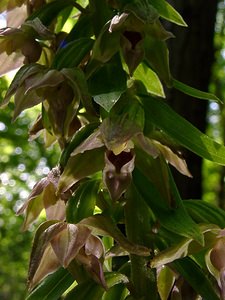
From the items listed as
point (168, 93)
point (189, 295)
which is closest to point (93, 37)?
point (189, 295)

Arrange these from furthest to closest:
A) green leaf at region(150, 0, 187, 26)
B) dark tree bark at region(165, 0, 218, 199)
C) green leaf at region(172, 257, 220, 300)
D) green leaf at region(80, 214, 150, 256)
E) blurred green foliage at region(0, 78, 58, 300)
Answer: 1. blurred green foliage at region(0, 78, 58, 300)
2. dark tree bark at region(165, 0, 218, 199)
3. green leaf at region(150, 0, 187, 26)
4. green leaf at region(172, 257, 220, 300)
5. green leaf at region(80, 214, 150, 256)

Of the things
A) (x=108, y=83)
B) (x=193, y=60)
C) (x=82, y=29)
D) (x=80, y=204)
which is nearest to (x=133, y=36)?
(x=108, y=83)

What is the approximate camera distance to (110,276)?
1.38 meters

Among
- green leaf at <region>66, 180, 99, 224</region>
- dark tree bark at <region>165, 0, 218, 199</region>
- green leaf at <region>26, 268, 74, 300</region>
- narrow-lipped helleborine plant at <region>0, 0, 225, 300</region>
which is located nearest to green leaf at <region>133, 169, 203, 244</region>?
narrow-lipped helleborine plant at <region>0, 0, 225, 300</region>

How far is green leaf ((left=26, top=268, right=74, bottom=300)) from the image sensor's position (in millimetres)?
1438

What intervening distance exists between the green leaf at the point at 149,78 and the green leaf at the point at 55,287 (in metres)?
0.49

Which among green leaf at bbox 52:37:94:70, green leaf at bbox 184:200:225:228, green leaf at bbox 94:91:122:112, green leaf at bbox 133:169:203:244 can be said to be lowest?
green leaf at bbox 184:200:225:228

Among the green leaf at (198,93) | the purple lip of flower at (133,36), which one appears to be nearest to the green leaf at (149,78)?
the green leaf at (198,93)

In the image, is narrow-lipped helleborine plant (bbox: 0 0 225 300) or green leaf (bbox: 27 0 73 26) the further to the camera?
green leaf (bbox: 27 0 73 26)

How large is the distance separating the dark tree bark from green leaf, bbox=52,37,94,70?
143cm

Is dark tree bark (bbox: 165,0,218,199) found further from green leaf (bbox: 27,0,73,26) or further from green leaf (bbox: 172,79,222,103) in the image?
green leaf (bbox: 27,0,73,26)

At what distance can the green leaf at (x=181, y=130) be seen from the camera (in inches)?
55.5

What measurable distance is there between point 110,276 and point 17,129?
5812mm

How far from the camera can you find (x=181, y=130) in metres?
1.41
